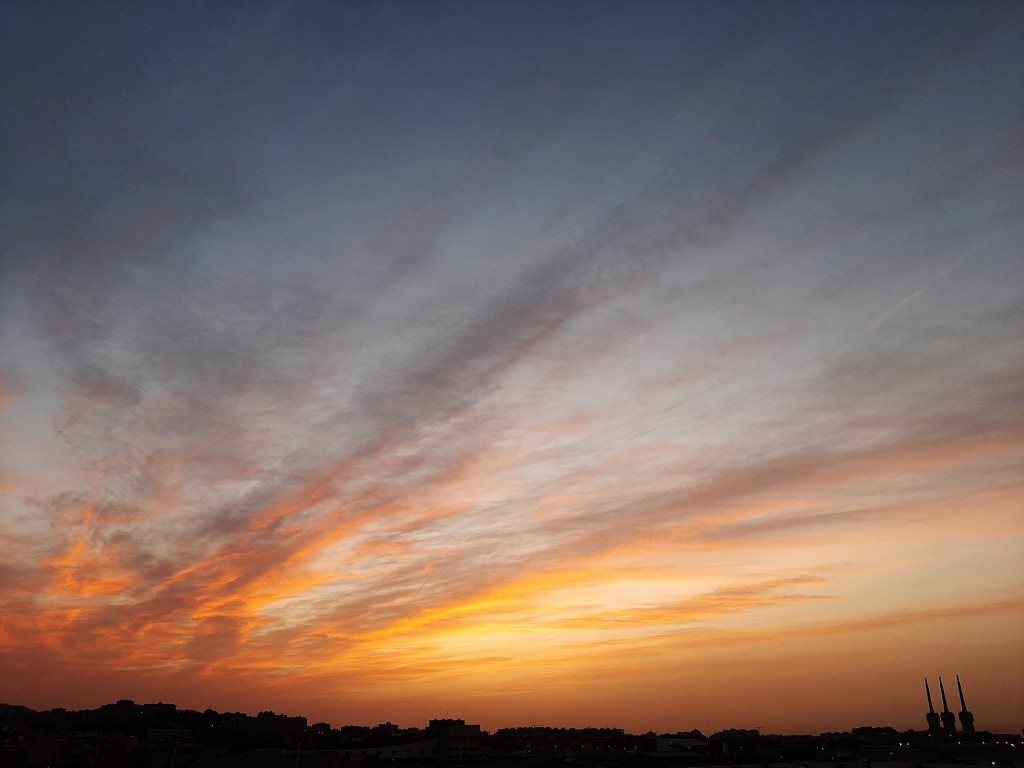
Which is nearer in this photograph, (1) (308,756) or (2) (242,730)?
(1) (308,756)

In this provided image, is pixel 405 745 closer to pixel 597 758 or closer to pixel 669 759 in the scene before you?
pixel 597 758

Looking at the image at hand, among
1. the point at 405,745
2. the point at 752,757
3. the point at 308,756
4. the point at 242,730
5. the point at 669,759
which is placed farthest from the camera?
the point at 242,730

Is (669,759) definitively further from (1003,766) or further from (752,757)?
(1003,766)

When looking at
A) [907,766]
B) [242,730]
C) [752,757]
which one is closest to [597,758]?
[752,757]

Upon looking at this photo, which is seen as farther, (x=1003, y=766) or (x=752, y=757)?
(x=752, y=757)

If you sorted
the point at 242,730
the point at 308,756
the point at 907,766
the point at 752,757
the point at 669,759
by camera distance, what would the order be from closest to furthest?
the point at 308,756 < the point at 907,766 < the point at 669,759 < the point at 752,757 < the point at 242,730

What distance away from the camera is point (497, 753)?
191 m

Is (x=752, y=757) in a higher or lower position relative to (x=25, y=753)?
lower

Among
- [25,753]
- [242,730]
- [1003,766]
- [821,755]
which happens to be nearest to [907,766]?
[1003,766]

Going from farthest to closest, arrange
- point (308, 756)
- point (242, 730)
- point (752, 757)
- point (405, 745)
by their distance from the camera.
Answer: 1. point (242, 730)
2. point (405, 745)
3. point (752, 757)
4. point (308, 756)

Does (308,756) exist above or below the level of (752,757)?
above

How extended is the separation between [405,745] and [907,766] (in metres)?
106

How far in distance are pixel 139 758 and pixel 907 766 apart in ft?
391

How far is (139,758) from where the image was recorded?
113m
